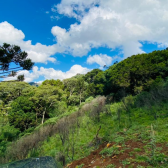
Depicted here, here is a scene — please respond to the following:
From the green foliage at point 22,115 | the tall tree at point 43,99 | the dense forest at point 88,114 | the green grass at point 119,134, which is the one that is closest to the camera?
the green grass at point 119,134

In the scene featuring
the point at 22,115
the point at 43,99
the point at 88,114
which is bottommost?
the point at 22,115

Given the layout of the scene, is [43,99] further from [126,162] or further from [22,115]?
[126,162]

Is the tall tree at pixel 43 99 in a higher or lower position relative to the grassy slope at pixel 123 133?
higher

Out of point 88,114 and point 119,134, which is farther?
point 88,114

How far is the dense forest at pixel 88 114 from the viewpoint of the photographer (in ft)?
22.7

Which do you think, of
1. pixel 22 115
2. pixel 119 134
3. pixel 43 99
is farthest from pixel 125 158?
pixel 43 99

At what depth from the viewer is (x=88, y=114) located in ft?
42.1

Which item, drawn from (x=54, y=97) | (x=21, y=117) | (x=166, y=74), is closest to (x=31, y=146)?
(x=21, y=117)

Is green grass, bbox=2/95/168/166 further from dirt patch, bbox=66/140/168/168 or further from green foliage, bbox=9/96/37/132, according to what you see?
green foliage, bbox=9/96/37/132

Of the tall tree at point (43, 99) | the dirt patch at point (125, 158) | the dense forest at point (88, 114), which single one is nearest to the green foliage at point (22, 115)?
the dense forest at point (88, 114)

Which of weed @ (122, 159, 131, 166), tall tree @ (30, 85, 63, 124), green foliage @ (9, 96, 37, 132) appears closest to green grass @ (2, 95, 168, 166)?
weed @ (122, 159, 131, 166)

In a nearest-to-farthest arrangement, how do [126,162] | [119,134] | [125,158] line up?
[126,162] < [125,158] < [119,134]

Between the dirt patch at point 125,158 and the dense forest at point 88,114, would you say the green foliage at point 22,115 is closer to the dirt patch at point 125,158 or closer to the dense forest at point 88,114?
the dense forest at point 88,114

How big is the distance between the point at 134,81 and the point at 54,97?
41.8ft
